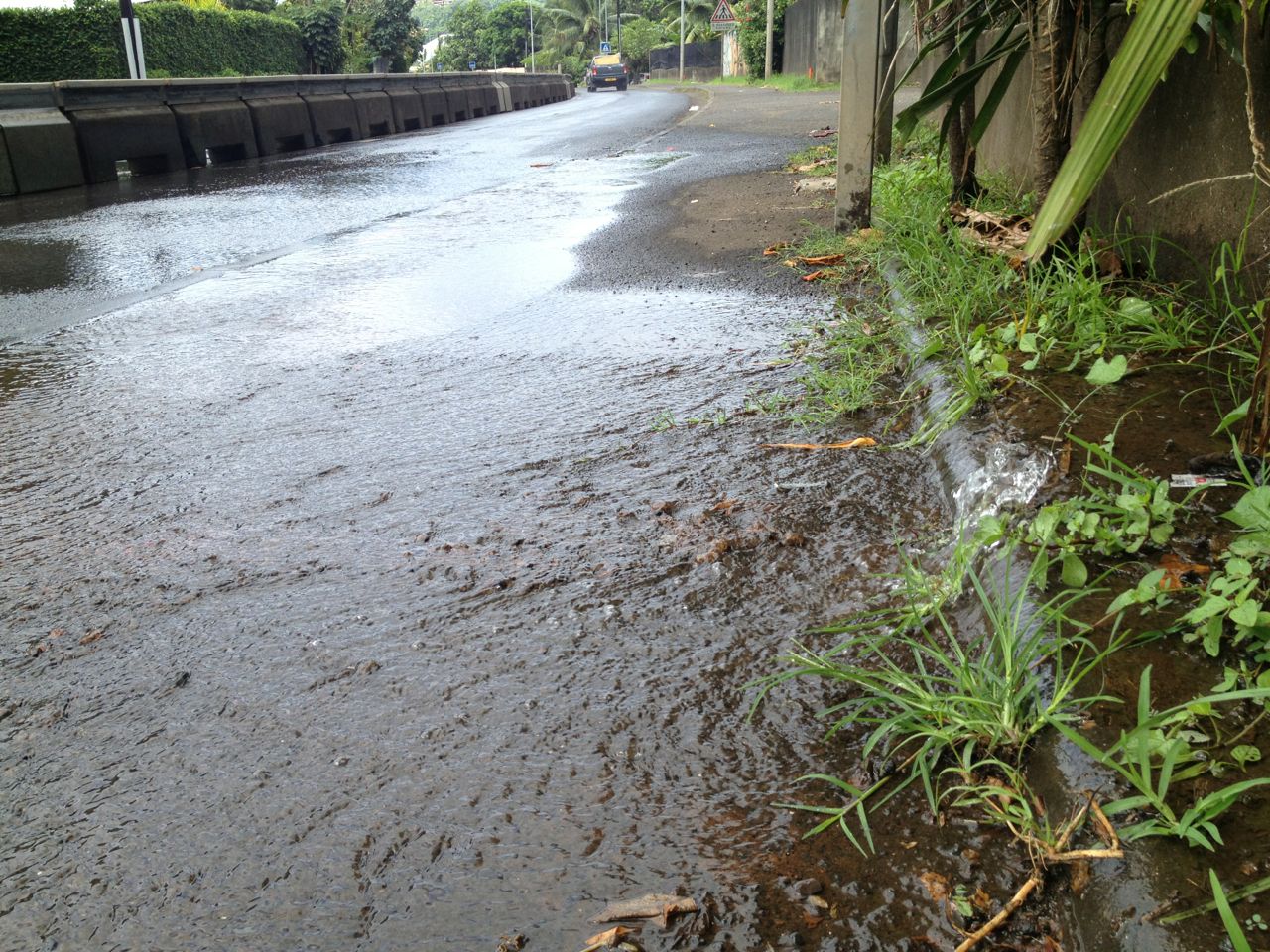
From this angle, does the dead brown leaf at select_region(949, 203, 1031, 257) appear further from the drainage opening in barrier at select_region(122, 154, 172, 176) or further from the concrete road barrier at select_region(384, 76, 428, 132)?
the concrete road barrier at select_region(384, 76, 428, 132)

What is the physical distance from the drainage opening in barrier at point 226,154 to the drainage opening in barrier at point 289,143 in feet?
3.09

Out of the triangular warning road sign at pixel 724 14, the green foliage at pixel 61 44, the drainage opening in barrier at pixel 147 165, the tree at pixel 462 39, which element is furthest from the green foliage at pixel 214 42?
the tree at pixel 462 39

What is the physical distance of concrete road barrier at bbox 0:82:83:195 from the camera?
391 inches

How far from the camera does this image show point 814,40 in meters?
28.8

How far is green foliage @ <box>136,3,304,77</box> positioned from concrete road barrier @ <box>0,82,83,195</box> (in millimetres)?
16668

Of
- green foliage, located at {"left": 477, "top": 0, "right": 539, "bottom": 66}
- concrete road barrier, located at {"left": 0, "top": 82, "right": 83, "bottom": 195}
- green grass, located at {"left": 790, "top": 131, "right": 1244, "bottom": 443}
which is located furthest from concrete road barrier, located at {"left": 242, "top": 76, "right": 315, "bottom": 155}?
green foliage, located at {"left": 477, "top": 0, "right": 539, "bottom": 66}

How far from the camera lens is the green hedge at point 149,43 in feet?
75.0

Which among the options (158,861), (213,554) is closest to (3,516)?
(213,554)

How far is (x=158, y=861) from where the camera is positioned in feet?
4.98

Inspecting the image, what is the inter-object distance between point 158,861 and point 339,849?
265 millimetres

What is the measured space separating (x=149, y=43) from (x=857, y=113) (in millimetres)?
26295

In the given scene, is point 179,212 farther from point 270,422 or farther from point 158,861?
point 158,861

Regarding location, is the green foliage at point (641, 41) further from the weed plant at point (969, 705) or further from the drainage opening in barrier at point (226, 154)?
the weed plant at point (969, 705)

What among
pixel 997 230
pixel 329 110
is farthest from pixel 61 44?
pixel 997 230
